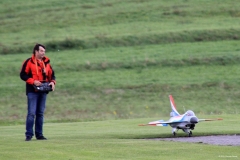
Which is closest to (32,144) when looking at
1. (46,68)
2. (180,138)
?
(46,68)

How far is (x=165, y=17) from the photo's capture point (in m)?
62.7

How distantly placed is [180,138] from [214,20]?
44.4 metres

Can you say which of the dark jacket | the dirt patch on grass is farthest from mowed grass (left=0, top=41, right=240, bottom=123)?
the dark jacket

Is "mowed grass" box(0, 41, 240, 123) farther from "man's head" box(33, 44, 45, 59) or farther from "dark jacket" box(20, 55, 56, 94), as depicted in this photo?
"man's head" box(33, 44, 45, 59)

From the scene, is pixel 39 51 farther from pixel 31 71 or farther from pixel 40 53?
pixel 31 71

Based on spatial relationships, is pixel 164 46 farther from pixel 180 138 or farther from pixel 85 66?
pixel 180 138

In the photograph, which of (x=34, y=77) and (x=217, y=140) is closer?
(x=34, y=77)

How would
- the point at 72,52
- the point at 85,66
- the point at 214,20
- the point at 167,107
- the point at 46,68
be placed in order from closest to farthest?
the point at 46,68 < the point at 167,107 < the point at 85,66 < the point at 72,52 < the point at 214,20

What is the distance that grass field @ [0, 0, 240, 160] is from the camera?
3506 cm

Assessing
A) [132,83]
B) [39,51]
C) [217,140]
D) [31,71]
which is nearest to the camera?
[39,51]

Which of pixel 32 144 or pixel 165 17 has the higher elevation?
pixel 165 17

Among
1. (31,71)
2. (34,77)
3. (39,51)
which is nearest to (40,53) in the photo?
(39,51)

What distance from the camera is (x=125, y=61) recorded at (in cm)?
4994

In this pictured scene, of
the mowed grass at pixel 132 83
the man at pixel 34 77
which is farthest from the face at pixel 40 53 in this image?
the mowed grass at pixel 132 83
